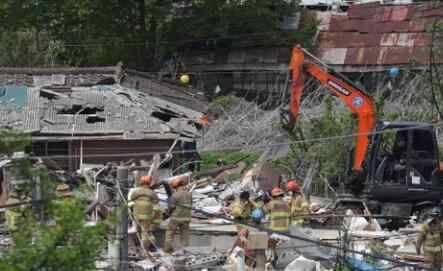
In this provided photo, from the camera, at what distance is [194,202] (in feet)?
82.5

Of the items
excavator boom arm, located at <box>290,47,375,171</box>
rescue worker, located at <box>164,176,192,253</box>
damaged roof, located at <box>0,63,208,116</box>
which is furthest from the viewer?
damaged roof, located at <box>0,63,208,116</box>

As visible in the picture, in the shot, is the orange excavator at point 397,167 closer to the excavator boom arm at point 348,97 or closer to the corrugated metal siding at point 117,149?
the excavator boom arm at point 348,97

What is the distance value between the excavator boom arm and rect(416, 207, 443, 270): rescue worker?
4.80 m

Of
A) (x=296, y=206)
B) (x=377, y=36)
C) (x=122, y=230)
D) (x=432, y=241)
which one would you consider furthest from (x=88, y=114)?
(x=122, y=230)

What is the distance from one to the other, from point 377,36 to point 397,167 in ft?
49.3

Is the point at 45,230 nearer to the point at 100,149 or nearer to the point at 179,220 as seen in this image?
the point at 179,220

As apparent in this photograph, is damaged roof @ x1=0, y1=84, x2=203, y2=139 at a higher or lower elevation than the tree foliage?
lower

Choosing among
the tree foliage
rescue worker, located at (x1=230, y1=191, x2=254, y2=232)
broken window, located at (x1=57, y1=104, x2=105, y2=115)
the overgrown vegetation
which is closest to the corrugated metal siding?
broken window, located at (x1=57, y1=104, x2=105, y2=115)

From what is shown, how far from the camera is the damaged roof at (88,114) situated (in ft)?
92.4

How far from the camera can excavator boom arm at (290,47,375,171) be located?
23672 mm

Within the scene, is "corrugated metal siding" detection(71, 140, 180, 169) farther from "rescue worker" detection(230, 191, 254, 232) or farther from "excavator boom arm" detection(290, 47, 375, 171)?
"rescue worker" detection(230, 191, 254, 232)

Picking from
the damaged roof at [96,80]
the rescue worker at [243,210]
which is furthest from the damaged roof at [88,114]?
the rescue worker at [243,210]

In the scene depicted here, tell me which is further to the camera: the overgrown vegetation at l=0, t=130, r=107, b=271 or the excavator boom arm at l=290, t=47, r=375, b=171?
the excavator boom arm at l=290, t=47, r=375, b=171

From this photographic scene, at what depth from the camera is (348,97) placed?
79.0 ft
